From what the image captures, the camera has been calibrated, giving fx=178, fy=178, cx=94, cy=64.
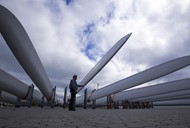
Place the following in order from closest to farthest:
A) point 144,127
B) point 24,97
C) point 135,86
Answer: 1. point 144,127
2. point 24,97
3. point 135,86

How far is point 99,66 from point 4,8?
14.8 meters

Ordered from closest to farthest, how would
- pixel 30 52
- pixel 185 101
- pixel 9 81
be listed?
pixel 30 52
pixel 9 81
pixel 185 101

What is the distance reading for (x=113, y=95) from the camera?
19406mm

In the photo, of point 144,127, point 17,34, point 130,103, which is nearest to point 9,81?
point 17,34

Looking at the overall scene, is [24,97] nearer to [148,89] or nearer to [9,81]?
[9,81]

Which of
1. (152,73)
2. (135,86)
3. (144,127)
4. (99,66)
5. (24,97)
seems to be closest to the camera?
(144,127)

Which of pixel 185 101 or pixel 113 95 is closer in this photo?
pixel 113 95

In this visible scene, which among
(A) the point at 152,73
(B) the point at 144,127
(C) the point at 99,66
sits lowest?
(B) the point at 144,127

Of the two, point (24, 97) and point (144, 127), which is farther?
point (24, 97)

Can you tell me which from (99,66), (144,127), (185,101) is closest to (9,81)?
(144,127)

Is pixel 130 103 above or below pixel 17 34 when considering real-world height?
below

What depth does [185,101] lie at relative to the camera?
23891 mm

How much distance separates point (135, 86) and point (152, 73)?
2.48 m

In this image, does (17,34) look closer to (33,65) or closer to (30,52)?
(30,52)
